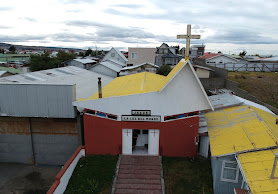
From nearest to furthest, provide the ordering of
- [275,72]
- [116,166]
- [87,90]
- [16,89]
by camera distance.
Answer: [116,166], [16,89], [87,90], [275,72]

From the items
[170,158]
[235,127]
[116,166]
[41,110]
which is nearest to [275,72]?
[235,127]

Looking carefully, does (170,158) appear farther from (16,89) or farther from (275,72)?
(275,72)

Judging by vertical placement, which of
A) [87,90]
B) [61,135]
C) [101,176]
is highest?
[87,90]

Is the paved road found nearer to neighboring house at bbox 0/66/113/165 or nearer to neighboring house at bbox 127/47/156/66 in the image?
neighboring house at bbox 0/66/113/165

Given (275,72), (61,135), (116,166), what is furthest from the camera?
(275,72)

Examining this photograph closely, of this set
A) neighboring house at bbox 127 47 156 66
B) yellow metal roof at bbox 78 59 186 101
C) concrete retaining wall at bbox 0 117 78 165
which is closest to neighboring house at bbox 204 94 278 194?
yellow metal roof at bbox 78 59 186 101

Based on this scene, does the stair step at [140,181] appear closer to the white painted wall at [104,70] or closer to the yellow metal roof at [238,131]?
the yellow metal roof at [238,131]

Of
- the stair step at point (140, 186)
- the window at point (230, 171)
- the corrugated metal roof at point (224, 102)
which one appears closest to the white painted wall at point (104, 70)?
the corrugated metal roof at point (224, 102)
